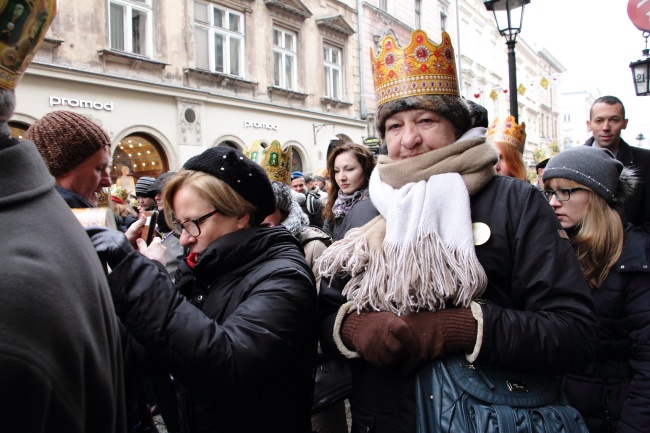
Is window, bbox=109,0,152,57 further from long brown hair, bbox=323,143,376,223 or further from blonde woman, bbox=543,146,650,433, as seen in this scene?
blonde woman, bbox=543,146,650,433

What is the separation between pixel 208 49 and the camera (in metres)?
12.6

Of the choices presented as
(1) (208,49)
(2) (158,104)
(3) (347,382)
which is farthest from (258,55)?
(3) (347,382)

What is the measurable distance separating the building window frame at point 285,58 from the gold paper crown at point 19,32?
46.0ft

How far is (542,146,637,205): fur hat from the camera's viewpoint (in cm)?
211

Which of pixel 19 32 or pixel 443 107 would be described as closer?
pixel 19 32

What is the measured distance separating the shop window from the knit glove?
406 inches

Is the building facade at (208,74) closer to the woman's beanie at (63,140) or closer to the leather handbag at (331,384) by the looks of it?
the leather handbag at (331,384)

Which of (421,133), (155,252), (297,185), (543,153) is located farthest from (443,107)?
(543,153)

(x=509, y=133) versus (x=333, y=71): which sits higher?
(x=333, y=71)

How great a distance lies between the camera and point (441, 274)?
1.52 m

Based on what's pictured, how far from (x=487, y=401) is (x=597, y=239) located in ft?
3.16

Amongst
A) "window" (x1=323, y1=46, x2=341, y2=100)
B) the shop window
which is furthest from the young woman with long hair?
"window" (x1=323, y1=46, x2=341, y2=100)

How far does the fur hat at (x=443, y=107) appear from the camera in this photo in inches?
70.2

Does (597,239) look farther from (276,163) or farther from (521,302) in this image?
(276,163)
